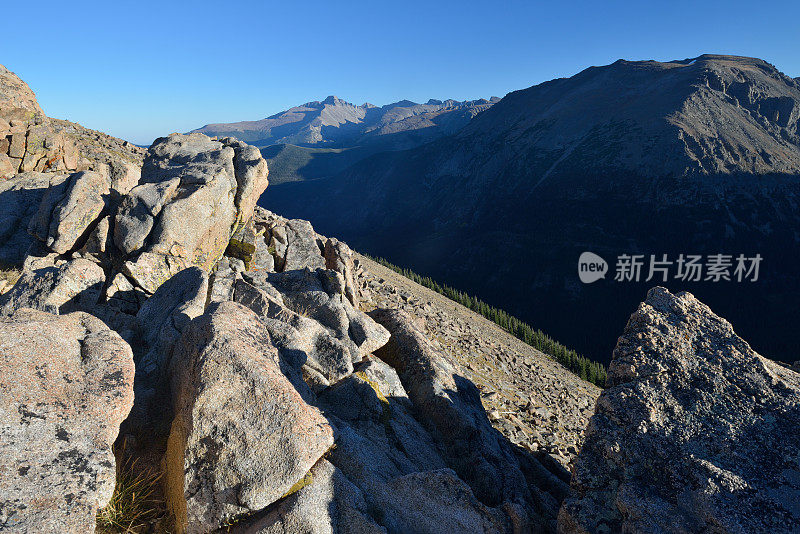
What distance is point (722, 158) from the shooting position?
144 meters

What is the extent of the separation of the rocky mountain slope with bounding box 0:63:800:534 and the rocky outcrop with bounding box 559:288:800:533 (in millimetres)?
34

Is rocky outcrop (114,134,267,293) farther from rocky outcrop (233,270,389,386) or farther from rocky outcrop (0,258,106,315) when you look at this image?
rocky outcrop (233,270,389,386)

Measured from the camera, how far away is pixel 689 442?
8.26 metres

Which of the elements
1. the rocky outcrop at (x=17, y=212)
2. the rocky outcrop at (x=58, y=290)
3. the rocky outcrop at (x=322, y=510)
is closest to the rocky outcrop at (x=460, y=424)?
the rocky outcrop at (x=322, y=510)

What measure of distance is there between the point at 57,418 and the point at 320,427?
4.47 meters

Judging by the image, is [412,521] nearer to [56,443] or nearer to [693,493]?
[693,493]

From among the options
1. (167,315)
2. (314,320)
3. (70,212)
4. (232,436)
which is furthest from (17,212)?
(232,436)

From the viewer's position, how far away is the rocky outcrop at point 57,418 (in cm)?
532

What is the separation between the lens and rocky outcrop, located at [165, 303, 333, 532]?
6492 millimetres

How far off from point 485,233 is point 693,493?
17975 centimetres

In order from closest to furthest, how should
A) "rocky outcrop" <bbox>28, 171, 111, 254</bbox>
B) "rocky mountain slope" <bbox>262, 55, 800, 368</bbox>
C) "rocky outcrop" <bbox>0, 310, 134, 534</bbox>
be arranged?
"rocky outcrop" <bbox>0, 310, 134, 534</bbox>
"rocky outcrop" <bbox>28, 171, 111, 254</bbox>
"rocky mountain slope" <bbox>262, 55, 800, 368</bbox>

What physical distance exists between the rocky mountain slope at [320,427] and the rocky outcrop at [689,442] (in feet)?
0.11

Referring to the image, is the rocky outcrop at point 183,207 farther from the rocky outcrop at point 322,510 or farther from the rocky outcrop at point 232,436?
the rocky outcrop at point 322,510

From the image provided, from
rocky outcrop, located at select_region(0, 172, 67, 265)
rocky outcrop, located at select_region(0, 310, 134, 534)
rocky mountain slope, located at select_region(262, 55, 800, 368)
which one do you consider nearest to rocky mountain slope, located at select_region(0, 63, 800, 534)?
rocky outcrop, located at select_region(0, 310, 134, 534)
